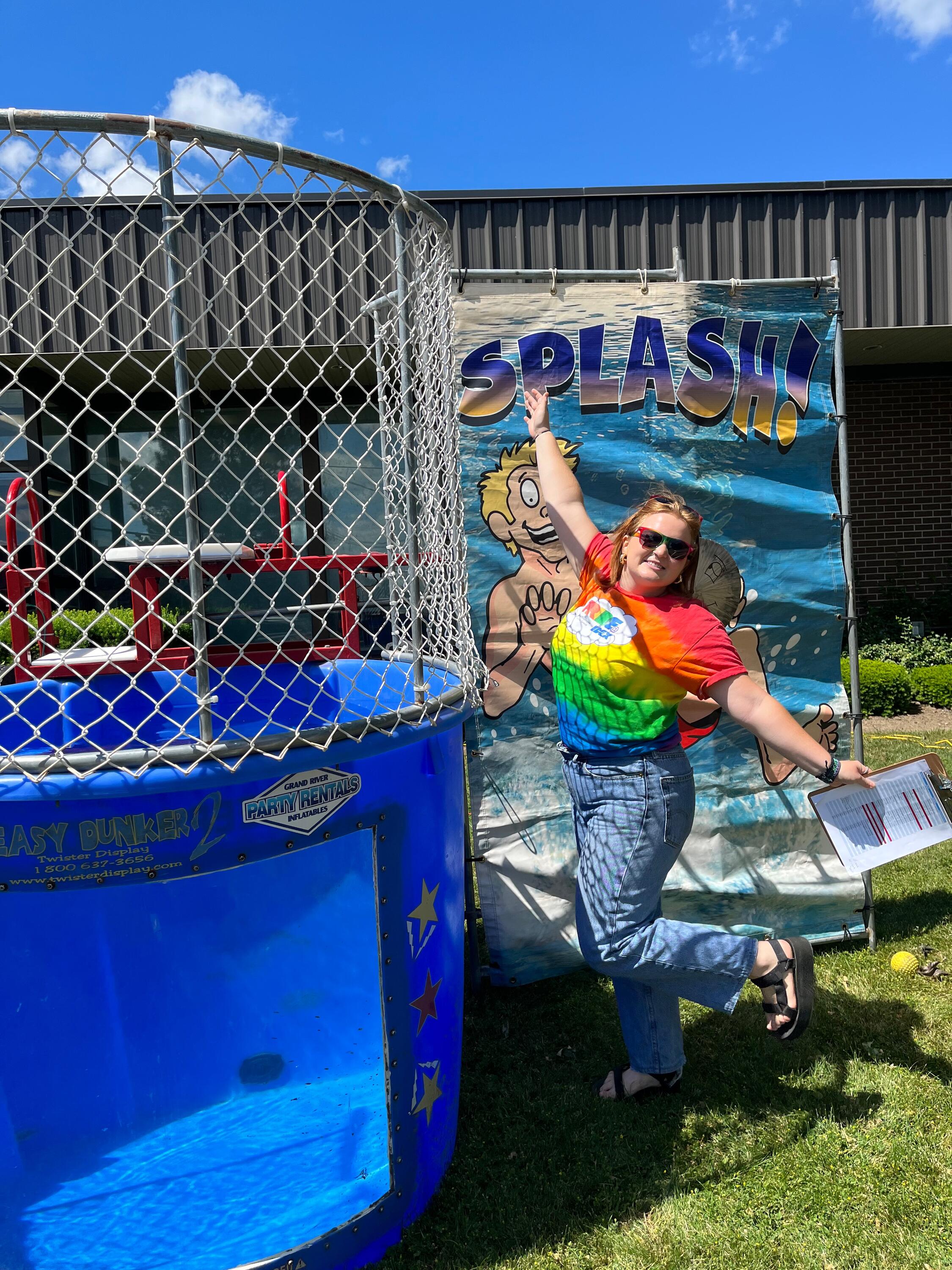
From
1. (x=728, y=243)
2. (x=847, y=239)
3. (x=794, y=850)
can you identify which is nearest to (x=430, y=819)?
(x=794, y=850)

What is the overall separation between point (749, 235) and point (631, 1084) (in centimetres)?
882

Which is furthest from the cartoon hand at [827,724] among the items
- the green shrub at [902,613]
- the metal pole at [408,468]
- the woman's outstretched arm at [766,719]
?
the green shrub at [902,613]

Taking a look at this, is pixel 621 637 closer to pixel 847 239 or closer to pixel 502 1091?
pixel 502 1091

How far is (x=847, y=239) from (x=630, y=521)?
8.46 metres

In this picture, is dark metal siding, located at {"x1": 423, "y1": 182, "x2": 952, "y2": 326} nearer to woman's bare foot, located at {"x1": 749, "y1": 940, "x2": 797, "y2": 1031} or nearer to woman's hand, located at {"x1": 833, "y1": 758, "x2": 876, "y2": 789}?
woman's hand, located at {"x1": 833, "y1": 758, "x2": 876, "y2": 789}

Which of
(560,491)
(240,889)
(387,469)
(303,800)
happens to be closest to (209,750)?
(303,800)

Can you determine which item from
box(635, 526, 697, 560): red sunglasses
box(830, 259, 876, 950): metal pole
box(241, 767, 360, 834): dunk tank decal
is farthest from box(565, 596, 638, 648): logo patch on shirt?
box(830, 259, 876, 950): metal pole

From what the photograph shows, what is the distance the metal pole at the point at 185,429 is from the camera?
1.85 m

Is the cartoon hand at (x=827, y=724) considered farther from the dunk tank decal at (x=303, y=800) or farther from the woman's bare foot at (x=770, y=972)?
the dunk tank decal at (x=303, y=800)

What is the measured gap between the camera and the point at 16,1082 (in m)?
2.15

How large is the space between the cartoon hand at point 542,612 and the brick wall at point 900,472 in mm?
8575

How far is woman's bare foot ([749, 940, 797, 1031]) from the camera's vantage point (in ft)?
9.16

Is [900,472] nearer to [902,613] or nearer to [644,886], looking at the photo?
[902,613]

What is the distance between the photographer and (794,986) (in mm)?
2793
